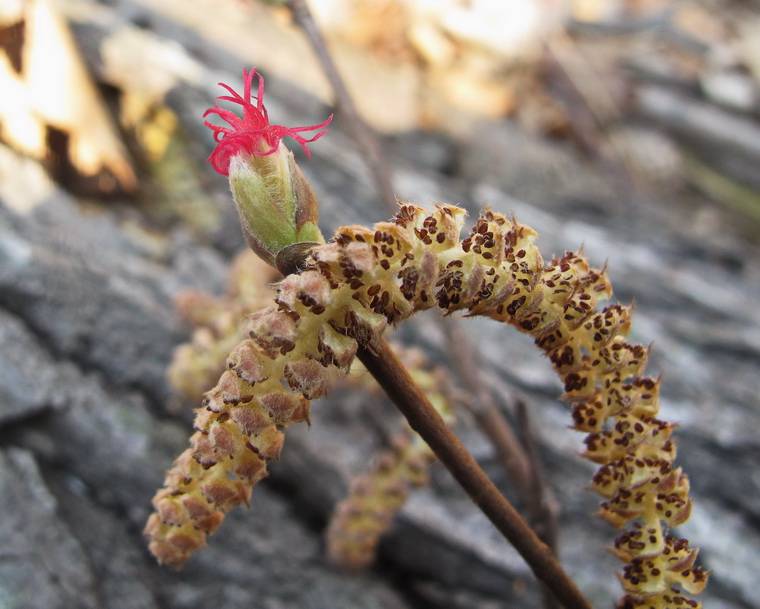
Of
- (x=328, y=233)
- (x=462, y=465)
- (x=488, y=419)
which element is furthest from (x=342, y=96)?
(x=462, y=465)

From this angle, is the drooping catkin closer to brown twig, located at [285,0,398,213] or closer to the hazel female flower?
Answer: the hazel female flower

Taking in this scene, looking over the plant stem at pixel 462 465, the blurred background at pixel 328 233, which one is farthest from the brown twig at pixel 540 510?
the plant stem at pixel 462 465

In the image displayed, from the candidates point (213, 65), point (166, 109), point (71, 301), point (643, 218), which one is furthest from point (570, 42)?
point (71, 301)

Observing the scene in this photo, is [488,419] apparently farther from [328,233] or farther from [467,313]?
[328,233]

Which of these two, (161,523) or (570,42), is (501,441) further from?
(570,42)

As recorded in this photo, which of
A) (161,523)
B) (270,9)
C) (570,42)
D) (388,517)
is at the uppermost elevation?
(570,42)

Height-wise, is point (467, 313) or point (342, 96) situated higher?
point (342, 96)

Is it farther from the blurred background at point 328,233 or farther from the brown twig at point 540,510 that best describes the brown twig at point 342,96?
the brown twig at point 540,510
